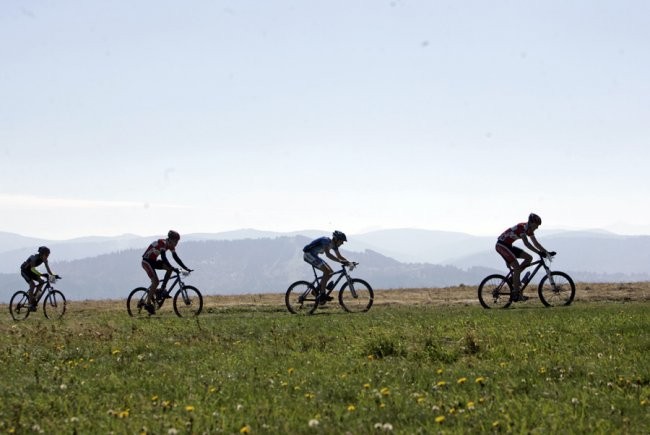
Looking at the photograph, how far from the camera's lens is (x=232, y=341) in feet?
50.0

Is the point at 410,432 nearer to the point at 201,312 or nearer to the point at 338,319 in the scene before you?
the point at 338,319

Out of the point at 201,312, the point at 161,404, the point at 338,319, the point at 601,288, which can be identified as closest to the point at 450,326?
the point at 338,319

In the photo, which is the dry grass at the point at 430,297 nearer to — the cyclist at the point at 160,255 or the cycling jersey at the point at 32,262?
the cycling jersey at the point at 32,262

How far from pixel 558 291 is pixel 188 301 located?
12344 millimetres

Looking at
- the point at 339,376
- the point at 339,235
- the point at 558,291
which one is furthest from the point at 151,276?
the point at 339,376

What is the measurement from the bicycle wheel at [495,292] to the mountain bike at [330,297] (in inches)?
151

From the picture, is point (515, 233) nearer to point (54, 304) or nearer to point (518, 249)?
point (518, 249)

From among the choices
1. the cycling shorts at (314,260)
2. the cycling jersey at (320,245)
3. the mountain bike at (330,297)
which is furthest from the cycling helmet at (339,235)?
the cycling shorts at (314,260)

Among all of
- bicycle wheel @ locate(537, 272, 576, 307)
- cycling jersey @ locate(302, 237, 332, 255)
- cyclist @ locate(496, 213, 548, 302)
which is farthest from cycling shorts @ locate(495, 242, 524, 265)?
cycling jersey @ locate(302, 237, 332, 255)

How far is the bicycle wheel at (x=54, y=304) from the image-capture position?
83.8 ft

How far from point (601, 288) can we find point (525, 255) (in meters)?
7.86

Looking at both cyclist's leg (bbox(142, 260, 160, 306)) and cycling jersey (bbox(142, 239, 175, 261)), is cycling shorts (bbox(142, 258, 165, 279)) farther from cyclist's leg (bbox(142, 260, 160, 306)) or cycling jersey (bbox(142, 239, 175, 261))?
cycling jersey (bbox(142, 239, 175, 261))

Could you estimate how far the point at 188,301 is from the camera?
898 inches

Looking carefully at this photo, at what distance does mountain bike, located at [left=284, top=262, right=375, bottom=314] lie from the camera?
22.8m
